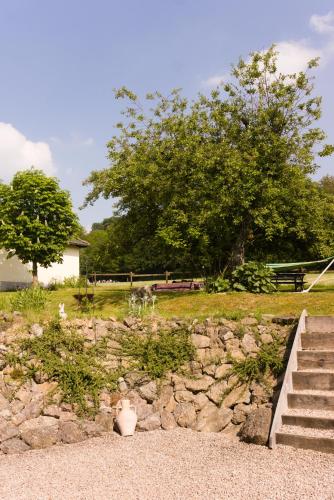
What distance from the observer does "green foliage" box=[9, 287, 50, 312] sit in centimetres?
1300

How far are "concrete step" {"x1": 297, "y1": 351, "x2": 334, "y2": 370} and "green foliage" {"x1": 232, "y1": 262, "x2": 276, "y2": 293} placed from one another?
255 inches

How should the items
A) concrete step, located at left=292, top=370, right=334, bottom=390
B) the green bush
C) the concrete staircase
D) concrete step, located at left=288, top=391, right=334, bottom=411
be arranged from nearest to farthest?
the concrete staircase < concrete step, located at left=288, top=391, right=334, bottom=411 < concrete step, located at left=292, top=370, right=334, bottom=390 < the green bush

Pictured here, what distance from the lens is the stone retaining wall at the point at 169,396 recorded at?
9.02 metres

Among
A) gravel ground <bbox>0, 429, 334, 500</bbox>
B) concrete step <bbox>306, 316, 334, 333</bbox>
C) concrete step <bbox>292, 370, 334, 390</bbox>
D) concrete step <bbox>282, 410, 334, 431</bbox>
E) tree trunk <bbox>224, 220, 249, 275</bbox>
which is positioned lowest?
gravel ground <bbox>0, 429, 334, 500</bbox>

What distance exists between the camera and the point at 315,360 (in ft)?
31.5

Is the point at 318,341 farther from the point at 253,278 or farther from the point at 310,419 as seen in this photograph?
the point at 253,278

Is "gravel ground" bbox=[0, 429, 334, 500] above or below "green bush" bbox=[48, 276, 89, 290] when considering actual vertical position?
below

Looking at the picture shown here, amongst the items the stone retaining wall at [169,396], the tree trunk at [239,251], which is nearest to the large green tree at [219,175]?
Result: the tree trunk at [239,251]

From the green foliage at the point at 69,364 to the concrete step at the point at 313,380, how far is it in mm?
4013

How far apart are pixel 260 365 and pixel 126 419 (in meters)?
3.12

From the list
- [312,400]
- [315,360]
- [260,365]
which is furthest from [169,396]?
[315,360]

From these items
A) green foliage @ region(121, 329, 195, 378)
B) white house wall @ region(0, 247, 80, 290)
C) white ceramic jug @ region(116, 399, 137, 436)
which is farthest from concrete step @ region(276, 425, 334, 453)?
white house wall @ region(0, 247, 80, 290)

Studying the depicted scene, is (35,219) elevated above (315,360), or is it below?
above

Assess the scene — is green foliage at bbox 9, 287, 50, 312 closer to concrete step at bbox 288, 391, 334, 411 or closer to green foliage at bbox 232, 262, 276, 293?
green foliage at bbox 232, 262, 276, 293
